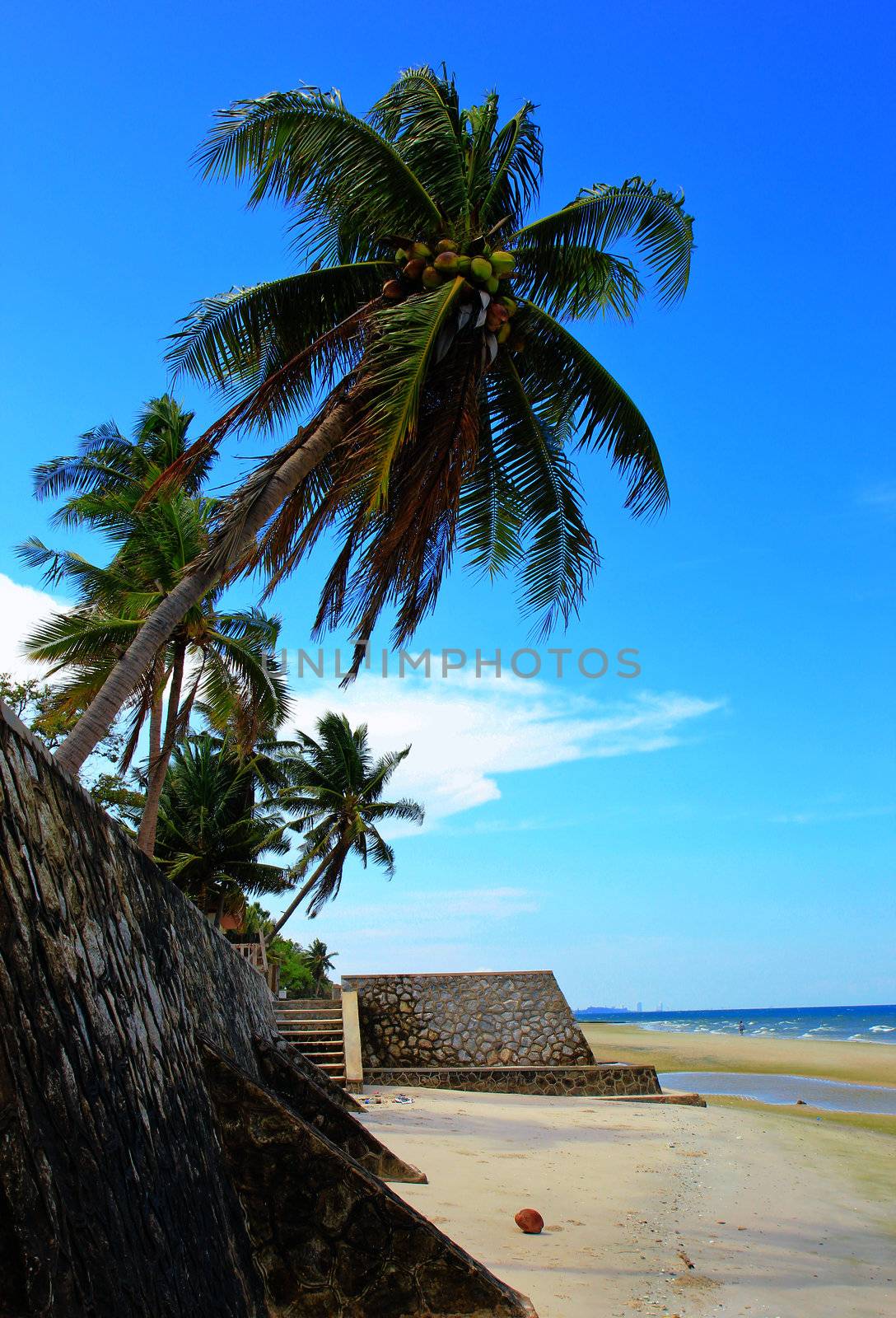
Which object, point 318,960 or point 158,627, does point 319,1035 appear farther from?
point 318,960

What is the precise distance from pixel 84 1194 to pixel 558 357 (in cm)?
840

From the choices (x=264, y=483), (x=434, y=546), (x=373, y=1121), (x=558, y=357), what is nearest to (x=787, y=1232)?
(x=373, y=1121)

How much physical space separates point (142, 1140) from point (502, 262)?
7.26 m

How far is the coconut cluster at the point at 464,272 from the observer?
7.89 m

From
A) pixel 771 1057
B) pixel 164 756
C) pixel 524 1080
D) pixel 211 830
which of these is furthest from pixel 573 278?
pixel 771 1057

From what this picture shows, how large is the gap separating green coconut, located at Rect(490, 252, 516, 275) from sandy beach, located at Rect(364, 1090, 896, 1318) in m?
6.88

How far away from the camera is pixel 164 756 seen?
1235cm

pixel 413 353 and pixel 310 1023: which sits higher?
pixel 413 353

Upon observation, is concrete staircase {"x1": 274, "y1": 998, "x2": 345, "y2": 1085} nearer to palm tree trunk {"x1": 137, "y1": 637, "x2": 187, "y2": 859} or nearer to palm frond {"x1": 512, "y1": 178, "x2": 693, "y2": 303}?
palm tree trunk {"x1": 137, "y1": 637, "x2": 187, "y2": 859}

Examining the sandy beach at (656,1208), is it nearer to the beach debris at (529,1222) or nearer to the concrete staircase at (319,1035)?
the beach debris at (529,1222)

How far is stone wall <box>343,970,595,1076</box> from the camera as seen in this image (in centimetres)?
1565

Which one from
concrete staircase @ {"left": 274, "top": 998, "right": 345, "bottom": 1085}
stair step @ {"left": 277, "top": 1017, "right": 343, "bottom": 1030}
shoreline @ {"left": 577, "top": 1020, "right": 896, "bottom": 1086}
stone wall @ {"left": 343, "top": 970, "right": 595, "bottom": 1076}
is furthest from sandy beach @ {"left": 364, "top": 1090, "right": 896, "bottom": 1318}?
shoreline @ {"left": 577, "top": 1020, "right": 896, "bottom": 1086}

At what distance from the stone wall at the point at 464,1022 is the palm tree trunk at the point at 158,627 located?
32.3 ft

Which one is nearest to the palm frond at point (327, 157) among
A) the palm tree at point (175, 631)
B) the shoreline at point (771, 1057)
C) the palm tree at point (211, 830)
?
the palm tree at point (175, 631)
